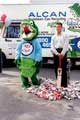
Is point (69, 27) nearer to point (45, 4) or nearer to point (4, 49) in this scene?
point (45, 4)

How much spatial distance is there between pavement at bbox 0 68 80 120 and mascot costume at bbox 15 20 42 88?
40 cm

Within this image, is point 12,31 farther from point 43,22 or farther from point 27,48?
point 27,48

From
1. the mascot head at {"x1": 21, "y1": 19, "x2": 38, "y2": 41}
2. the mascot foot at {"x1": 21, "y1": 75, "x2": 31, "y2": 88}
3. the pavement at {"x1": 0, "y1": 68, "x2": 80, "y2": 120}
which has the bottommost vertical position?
the pavement at {"x1": 0, "y1": 68, "x2": 80, "y2": 120}

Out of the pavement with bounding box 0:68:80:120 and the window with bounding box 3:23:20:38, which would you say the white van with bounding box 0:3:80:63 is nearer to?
the window with bounding box 3:23:20:38

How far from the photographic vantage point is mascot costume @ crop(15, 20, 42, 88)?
1189 cm

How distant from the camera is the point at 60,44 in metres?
11.9

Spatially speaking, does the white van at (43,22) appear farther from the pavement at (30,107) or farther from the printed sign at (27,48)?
the printed sign at (27,48)

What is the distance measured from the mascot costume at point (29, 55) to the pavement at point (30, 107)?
1.31 ft

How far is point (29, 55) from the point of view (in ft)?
39.0

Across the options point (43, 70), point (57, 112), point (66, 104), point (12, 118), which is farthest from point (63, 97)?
point (43, 70)

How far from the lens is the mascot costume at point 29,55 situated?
11891 mm

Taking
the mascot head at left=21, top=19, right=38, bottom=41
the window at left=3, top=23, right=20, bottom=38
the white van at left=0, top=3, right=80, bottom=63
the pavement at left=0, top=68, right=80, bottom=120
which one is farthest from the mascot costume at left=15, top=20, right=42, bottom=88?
the window at left=3, top=23, right=20, bottom=38

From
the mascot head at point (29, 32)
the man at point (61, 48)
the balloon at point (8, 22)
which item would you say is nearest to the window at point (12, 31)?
the balloon at point (8, 22)

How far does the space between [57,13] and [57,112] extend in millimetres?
7901
